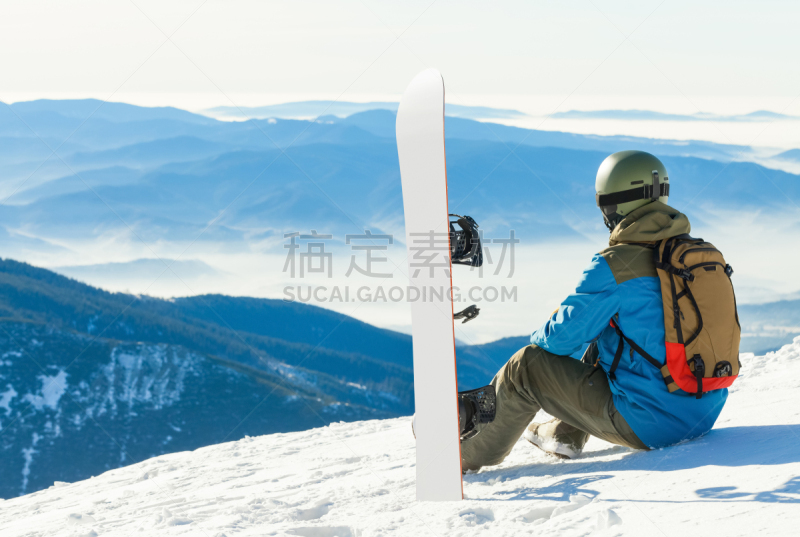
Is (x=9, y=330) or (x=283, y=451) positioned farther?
(x=9, y=330)

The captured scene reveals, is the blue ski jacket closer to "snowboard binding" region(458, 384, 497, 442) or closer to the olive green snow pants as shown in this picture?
the olive green snow pants

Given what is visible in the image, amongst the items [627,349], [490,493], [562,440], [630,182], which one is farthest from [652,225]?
[490,493]

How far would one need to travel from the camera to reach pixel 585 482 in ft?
8.24

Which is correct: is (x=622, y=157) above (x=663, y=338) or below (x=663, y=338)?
above

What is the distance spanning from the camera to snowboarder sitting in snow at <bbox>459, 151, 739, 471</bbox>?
248cm

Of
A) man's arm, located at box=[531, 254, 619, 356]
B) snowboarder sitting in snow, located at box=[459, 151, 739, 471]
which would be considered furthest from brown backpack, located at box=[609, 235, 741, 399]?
man's arm, located at box=[531, 254, 619, 356]

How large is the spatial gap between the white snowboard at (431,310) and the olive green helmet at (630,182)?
0.81 metres

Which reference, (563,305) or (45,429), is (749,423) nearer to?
(563,305)

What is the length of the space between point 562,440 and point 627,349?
779 millimetres

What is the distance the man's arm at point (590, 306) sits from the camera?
2.48 metres

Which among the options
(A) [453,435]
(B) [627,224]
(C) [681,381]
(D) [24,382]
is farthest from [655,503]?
(D) [24,382]

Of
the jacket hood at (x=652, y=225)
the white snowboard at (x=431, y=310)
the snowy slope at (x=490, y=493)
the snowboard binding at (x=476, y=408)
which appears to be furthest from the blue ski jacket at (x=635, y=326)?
the white snowboard at (x=431, y=310)

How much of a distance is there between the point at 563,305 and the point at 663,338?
45 cm

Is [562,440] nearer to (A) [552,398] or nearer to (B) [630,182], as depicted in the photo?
(A) [552,398]
